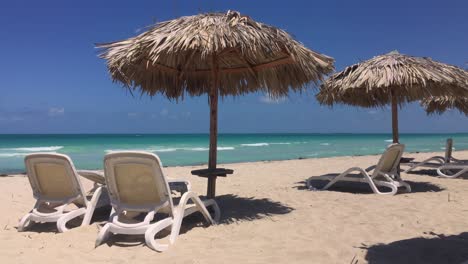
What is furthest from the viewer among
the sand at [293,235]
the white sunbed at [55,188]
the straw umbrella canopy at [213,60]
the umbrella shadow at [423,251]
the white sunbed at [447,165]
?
the white sunbed at [447,165]

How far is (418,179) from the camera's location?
810cm

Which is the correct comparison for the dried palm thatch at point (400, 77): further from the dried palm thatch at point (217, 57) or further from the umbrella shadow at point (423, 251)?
the umbrella shadow at point (423, 251)

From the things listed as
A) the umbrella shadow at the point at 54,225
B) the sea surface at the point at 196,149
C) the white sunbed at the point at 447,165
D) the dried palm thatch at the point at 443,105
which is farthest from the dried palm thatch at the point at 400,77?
the sea surface at the point at 196,149

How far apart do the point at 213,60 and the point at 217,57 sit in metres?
0.08

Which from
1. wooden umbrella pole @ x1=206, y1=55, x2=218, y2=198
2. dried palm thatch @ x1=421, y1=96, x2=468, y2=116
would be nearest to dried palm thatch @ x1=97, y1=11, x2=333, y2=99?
wooden umbrella pole @ x1=206, y1=55, x2=218, y2=198

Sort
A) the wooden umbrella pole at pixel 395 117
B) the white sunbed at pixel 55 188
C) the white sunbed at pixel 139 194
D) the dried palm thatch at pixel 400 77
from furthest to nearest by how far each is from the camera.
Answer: the wooden umbrella pole at pixel 395 117, the dried palm thatch at pixel 400 77, the white sunbed at pixel 55 188, the white sunbed at pixel 139 194

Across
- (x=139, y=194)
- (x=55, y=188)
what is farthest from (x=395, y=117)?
(x=55, y=188)

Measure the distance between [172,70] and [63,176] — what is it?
210cm

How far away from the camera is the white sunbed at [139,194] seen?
342cm

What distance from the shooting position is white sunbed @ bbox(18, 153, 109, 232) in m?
3.91

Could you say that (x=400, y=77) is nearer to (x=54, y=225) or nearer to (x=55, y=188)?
(x=55, y=188)

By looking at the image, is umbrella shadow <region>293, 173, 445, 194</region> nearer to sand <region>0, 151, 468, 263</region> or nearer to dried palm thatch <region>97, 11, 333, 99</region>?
sand <region>0, 151, 468, 263</region>

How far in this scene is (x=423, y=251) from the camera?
3.18m

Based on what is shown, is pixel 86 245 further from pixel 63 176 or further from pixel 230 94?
pixel 230 94
